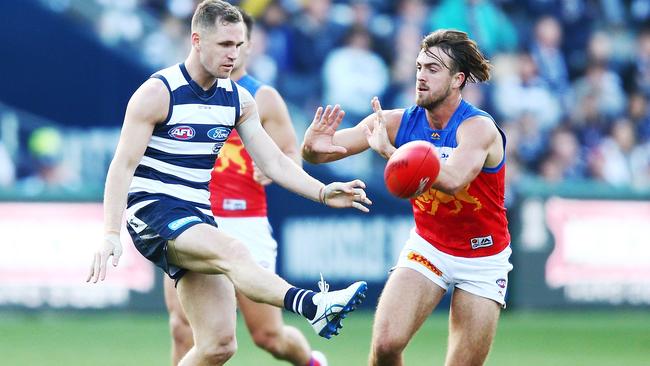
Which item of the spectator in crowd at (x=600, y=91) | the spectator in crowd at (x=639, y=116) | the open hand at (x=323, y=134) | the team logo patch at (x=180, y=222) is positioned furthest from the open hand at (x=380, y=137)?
the spectator in crowd at (x=639, y=116)

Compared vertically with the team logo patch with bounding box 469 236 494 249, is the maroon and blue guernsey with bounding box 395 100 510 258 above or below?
above

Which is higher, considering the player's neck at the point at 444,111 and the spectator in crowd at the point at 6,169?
the player's neck at the point at 444,111

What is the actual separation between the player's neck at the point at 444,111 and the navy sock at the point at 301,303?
1559 millimetres

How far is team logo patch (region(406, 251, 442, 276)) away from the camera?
25.8ft

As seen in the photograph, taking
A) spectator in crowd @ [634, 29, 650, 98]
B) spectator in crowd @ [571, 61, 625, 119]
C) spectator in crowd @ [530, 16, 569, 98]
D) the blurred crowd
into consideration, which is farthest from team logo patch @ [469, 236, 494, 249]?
spectator in crowd @ [634, 29, 650, 98]

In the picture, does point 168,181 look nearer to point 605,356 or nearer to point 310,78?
point 605,356

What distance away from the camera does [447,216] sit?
788cm

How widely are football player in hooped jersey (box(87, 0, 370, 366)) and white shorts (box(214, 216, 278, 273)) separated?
5.36 ft

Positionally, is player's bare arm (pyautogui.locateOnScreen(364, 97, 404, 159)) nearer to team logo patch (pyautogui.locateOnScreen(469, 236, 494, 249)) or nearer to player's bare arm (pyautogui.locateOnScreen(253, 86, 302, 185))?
team logo patch (pyautogui.locateOnScreen(469, 236, 494, 249))

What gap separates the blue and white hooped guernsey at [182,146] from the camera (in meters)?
7.51

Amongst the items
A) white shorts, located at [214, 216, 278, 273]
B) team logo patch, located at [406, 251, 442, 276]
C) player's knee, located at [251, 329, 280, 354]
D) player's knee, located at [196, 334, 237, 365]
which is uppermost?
team logo patch, located at [406, 251, 442, 276]

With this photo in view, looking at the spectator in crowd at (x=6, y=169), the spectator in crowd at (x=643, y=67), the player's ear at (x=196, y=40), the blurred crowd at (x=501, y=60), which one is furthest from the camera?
the spectator in crowd at (x=643, y=67)

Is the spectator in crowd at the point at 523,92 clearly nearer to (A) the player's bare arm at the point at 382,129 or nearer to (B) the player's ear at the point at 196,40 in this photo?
(A) the player's bare arm at the point at 382,129

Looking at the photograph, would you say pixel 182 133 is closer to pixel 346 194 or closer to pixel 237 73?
pixel 346 194
